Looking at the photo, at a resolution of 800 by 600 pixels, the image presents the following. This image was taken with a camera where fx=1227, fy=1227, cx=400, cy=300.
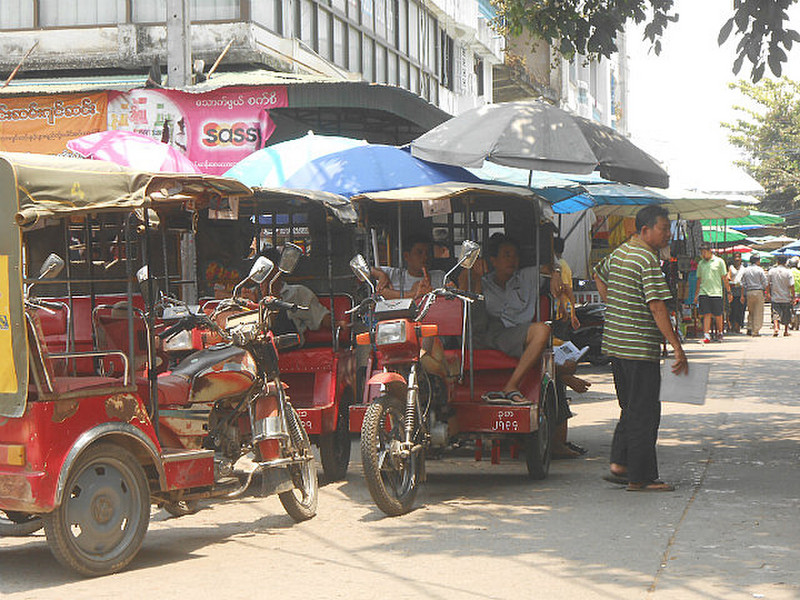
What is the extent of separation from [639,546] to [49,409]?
Result: 3.03 metres

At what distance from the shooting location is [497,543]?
255 inches

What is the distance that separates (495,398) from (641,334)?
3.52ft

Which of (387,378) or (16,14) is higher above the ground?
(16,14)

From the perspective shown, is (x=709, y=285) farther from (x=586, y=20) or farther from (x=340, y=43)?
(x=586, y=20)

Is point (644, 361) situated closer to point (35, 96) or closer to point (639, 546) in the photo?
point (639, 546)

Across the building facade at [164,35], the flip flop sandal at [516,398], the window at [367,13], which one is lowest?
the flip flop sandal at [516,398]

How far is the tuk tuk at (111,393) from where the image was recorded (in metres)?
5.53

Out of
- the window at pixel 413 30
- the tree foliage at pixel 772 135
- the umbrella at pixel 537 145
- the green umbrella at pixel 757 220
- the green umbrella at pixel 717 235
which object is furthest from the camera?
the tree foliage at pixel 772 135

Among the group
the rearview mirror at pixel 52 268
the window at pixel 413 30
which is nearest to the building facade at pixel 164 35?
the window at pixel 413 30

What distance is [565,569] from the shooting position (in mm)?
5816

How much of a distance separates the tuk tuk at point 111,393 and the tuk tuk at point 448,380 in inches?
21.3

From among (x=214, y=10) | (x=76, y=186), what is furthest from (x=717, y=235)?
(x=76, y=186)

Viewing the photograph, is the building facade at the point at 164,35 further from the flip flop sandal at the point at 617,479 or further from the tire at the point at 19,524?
the tire at the point at 19,524

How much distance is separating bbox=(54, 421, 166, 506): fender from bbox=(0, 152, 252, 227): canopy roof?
3.39 feet
